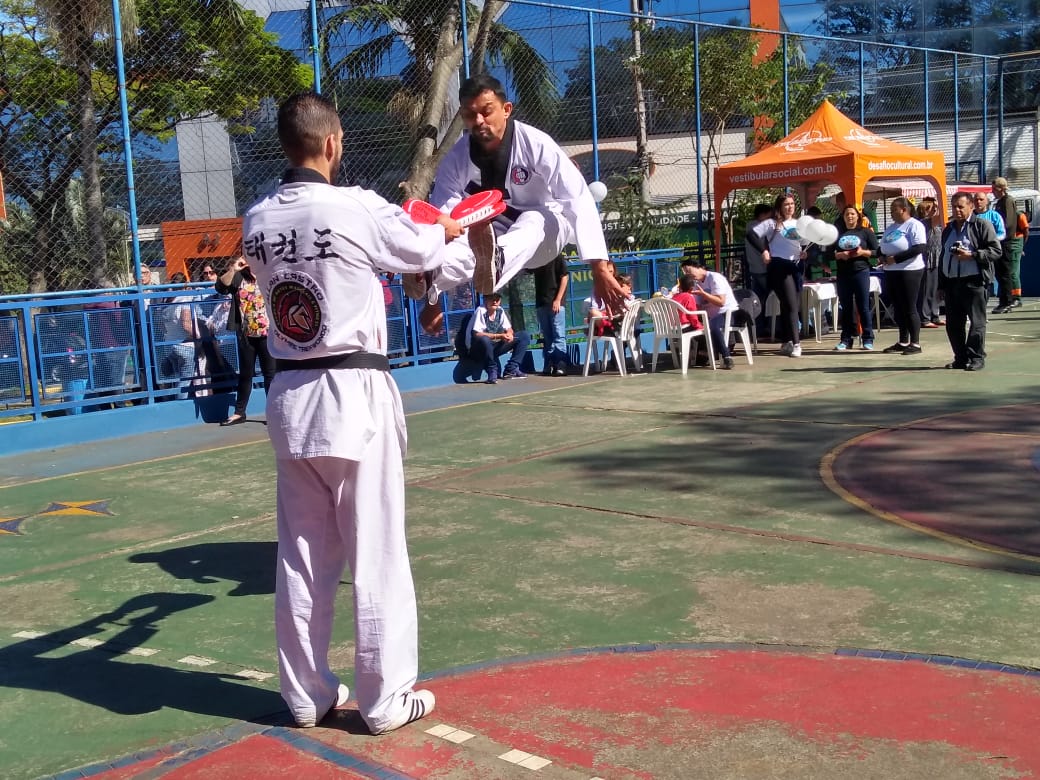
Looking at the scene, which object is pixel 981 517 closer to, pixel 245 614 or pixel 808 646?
pixel 808 646

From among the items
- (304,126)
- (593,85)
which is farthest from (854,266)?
(304,126)

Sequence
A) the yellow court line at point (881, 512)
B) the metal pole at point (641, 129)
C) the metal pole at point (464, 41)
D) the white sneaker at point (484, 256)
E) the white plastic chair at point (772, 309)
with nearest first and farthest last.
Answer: the white sneaker at point (484, 256) < the yellow court line at point (881, 512) < the metal pole at point (464, 41) < the white plastic chair at point (772, 309) < the metal pole at point (641, 129)

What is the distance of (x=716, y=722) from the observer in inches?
159

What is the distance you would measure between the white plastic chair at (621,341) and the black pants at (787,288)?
1.78 m

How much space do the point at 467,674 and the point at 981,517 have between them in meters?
3.60

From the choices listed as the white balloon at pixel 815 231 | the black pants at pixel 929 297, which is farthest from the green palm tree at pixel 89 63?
the black pants at pixel 929 297

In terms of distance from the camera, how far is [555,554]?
20.8 feet

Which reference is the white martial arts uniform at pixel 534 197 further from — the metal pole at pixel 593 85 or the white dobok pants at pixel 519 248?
the metal pole at pixel 593 85

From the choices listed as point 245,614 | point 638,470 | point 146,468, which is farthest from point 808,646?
point 146,468

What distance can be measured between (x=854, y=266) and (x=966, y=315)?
2.38m

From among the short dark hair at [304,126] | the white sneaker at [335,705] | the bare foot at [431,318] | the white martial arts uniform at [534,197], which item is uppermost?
the short dark hair at [304,126]

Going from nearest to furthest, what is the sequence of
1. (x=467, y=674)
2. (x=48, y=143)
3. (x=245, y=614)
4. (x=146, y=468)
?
1. (x=467, y=674)
2. (x=245, y=614)
3. (x=146, y=468)
4. (x=48, y=143)

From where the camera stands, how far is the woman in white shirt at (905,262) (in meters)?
13.8

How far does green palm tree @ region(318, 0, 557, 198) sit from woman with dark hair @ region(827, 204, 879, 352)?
4.71 meters
